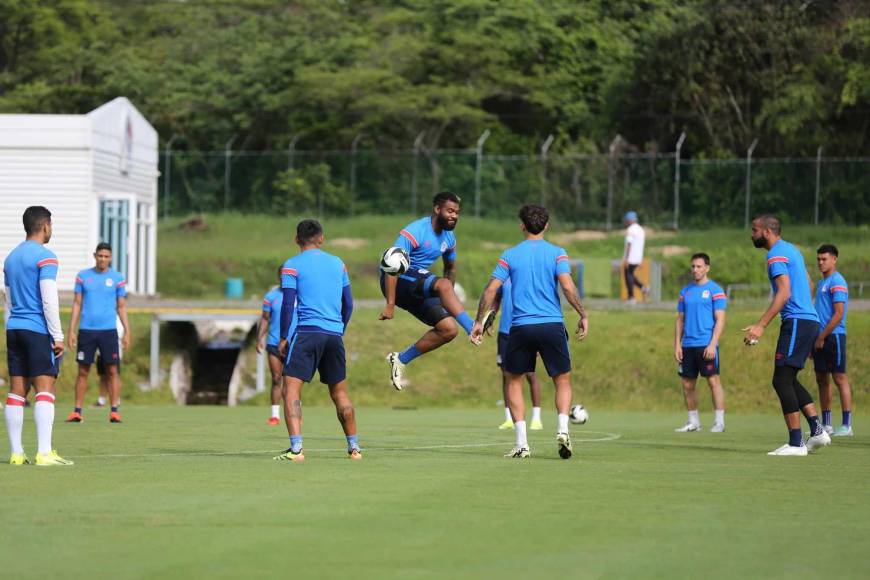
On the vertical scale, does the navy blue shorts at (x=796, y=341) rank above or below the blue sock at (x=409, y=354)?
above

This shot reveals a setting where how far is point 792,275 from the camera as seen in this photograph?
46.5 feet

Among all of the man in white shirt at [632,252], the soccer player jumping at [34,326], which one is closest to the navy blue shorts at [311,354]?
the soccer player jumping at [34,326]

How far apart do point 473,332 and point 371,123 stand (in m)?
46.4

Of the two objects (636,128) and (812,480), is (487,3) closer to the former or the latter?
(636,128)

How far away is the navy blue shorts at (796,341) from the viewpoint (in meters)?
14.1

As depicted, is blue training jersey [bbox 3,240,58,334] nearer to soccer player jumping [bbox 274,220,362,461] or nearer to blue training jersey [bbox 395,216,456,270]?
soccer player jumping [bbox 274,220,362,461]

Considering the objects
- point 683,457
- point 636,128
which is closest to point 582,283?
point 636,128

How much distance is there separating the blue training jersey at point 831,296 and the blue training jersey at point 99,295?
30.6ft

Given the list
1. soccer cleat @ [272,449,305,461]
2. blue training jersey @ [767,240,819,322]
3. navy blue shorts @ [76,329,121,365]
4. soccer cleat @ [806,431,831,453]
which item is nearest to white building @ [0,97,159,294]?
navy blue shorts @ [76,329,121,365]

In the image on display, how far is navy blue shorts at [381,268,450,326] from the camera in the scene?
15820 millimetres

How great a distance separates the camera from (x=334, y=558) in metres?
7.12

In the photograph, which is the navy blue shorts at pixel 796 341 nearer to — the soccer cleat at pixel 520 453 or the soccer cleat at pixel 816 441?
the soccer cleat at pixel 816 441

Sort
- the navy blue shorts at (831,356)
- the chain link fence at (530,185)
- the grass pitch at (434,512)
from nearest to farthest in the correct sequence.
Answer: the grass pitch at (434,512), the navy blue shorts at (831,356), the chain link fence at (530,185)

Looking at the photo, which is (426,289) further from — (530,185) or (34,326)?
(530,185)
